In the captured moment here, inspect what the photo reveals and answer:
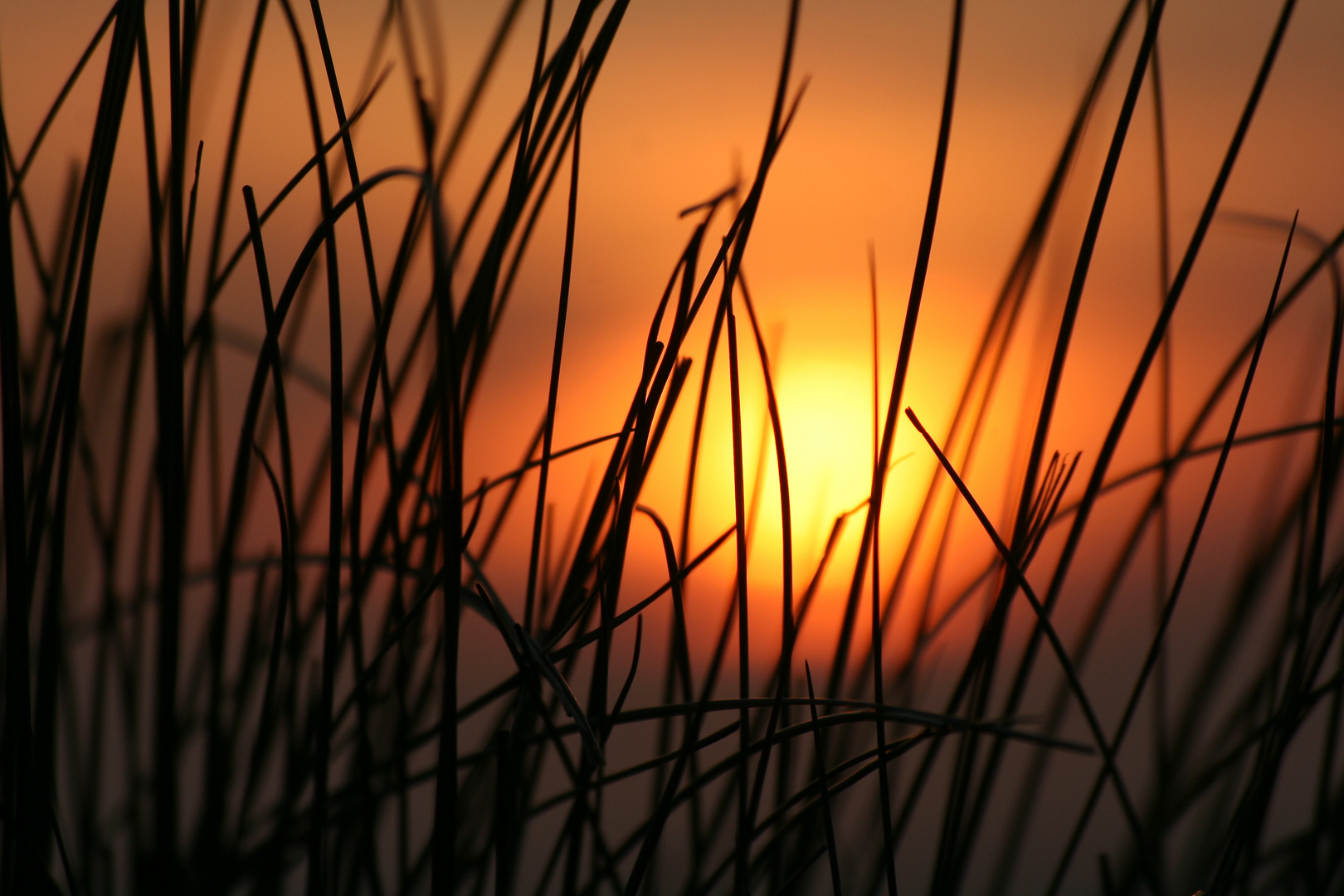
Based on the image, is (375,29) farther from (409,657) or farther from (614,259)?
(409,657)

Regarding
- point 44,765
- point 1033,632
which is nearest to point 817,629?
point 1033,632

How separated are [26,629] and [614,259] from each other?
26 cm

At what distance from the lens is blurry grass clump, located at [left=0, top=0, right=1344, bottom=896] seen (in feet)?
0.59

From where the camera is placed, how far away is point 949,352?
44cm

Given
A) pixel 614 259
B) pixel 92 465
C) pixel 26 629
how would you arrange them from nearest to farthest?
pixel 26 629 < pixel 92 465 < pixel 614 259

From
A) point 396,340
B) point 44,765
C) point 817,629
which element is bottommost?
point 44,765

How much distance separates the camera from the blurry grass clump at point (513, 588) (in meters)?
0.18

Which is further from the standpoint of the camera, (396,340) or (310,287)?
(396,340)

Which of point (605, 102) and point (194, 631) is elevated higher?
point (605, 102)

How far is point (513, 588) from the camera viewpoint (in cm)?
37

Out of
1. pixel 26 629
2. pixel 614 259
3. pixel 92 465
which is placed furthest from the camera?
pixel 614 259

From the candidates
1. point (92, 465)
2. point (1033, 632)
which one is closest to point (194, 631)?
point (92, 465)

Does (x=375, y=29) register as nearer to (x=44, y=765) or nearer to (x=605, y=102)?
(x=605, y=102)

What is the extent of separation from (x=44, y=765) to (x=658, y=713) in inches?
5.1
